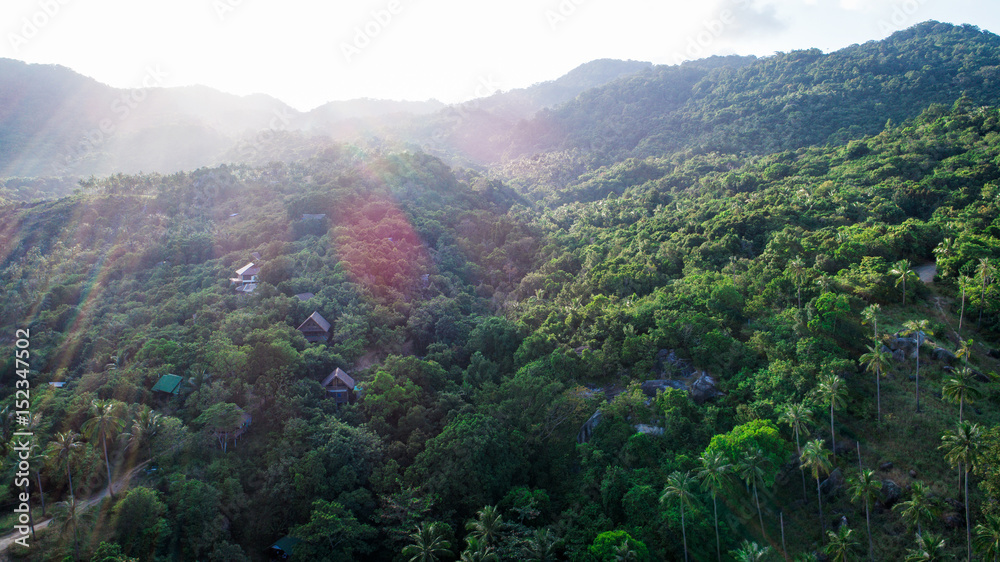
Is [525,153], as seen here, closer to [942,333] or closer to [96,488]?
[942,333]

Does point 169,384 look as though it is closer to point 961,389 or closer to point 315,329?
point 315,329

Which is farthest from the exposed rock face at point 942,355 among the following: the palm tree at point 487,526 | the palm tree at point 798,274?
the palm tree at point 487,526

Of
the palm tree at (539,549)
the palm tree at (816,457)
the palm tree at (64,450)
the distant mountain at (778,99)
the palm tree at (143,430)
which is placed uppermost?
the distant mountain at (778,99)

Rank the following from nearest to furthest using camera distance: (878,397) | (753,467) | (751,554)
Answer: (751,554) → (753,467) → (878,397)

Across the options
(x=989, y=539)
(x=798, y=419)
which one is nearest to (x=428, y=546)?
(x=798, y=419)

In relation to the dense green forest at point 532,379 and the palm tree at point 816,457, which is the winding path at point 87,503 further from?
the palm tree at point 816,457
